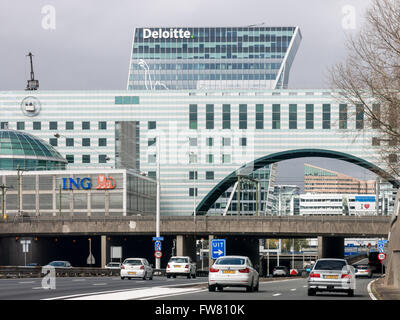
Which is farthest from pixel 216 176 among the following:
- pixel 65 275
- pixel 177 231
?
pixel 65 275

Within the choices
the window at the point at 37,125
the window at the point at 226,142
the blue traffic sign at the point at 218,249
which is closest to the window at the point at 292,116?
the window at the point at 226,142

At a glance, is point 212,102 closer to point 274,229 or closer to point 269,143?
point 269,143

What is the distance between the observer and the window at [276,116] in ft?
465

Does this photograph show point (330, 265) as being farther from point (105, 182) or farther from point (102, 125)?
point (102, 125)

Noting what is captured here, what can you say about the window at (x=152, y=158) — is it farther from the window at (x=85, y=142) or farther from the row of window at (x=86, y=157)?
Result: the window at (x=85, y=142)

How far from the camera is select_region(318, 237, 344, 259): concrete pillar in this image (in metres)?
106

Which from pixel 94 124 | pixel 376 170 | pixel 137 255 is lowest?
pixel 137 255

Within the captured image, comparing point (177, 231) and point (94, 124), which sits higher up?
point (94, 124)

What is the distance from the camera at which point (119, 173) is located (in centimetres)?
12438

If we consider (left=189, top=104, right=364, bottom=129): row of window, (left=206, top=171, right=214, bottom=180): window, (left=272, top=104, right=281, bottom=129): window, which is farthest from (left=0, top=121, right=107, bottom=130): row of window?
(left=272, top=104, right=281, bottom=129): window

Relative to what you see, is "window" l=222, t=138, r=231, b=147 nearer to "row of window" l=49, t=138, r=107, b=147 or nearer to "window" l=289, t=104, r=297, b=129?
"window" l=289, t=104, r=297, b=129

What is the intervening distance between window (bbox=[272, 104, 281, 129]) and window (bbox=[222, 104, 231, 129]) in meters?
7.72

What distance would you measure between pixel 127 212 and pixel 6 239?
78.0 feet

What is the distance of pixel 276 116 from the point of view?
142m
